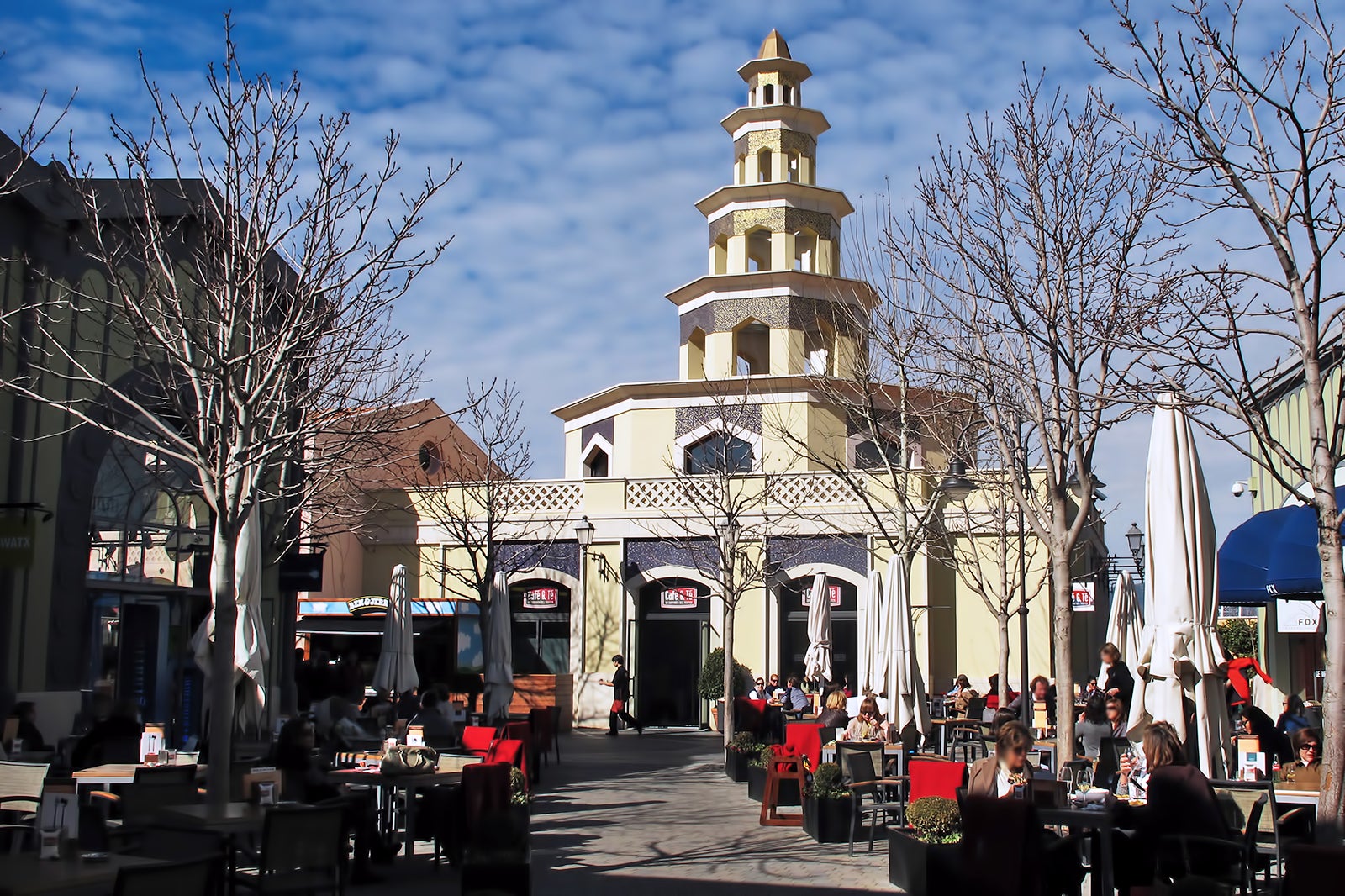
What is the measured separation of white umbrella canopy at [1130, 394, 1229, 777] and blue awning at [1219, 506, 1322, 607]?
5699 mm

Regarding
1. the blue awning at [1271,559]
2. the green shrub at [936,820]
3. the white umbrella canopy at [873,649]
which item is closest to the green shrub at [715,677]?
the white umbrella canopy at [873,649]

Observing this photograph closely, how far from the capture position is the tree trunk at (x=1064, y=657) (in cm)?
1259

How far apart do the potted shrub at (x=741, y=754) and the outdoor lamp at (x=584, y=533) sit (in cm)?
1216

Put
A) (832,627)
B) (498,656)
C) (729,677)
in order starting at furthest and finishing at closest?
(832,627) → (498,656) → (729,677)

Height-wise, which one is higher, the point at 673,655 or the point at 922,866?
the point at 673,655

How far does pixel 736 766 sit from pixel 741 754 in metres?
0.39

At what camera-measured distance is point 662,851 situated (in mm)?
12289

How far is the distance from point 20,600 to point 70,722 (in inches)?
71.2

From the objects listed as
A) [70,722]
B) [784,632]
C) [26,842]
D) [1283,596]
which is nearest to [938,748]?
[1283,596]

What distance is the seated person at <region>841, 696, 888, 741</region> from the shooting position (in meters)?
15.8

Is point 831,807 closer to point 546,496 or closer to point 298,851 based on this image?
point 298,851

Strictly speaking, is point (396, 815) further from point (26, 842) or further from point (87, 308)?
point (87, 308)

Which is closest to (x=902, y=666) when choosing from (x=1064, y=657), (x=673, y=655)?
(x=1064, y=657)

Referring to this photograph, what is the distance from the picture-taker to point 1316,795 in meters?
10.0
